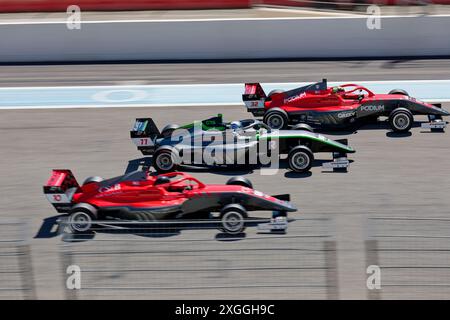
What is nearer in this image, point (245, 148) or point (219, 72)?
point (245, 148)

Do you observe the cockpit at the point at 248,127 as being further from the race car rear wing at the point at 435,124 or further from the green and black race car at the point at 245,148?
the race car rear wing at the point at 435,124

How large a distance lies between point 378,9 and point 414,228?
1678 cm

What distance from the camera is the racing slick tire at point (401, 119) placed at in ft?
50.1

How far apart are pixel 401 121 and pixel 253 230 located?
6661 millimetres

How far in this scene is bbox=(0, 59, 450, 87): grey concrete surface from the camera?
2083cm

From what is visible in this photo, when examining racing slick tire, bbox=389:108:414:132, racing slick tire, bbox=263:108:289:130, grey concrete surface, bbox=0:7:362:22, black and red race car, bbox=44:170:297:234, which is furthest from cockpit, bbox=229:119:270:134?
grey concrete surface, bbox=0:7:362:22

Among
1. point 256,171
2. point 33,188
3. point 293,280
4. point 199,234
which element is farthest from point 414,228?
point 33,188

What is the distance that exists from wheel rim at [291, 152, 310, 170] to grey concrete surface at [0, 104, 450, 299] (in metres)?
0.21

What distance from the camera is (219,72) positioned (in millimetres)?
21734

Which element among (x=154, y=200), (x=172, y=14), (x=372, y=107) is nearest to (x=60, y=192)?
(x=154, y=200)

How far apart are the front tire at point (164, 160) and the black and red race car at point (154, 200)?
6.88ft

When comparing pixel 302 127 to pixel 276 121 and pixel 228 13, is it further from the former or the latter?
pixel 228 13

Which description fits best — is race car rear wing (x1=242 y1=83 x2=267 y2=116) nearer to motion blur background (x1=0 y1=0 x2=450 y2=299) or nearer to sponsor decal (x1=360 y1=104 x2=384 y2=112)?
motion blur background (x1=0 y1=0 x2=450 y2=299)
